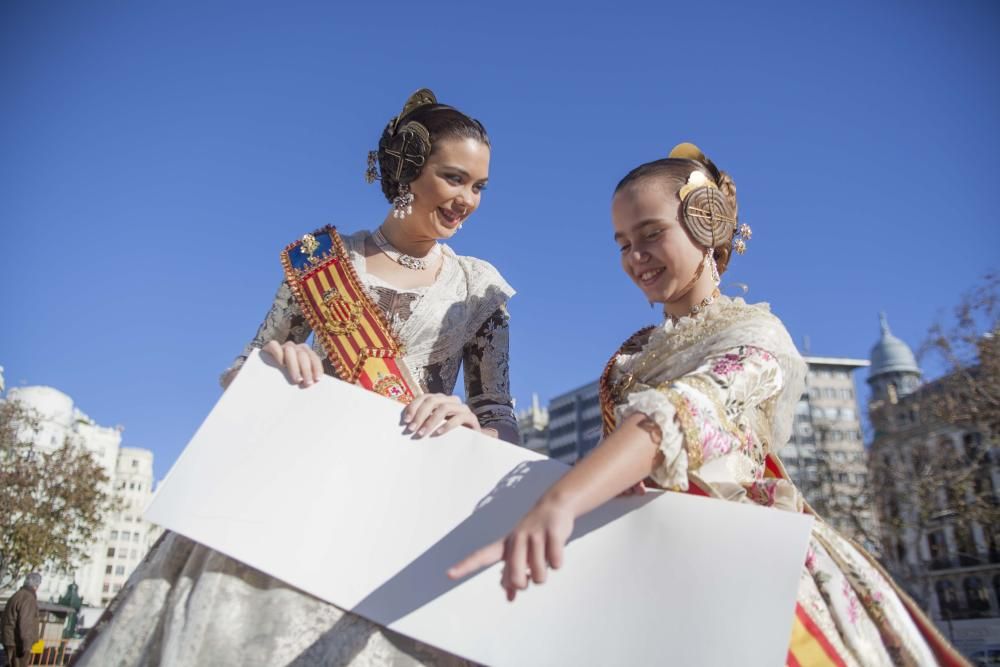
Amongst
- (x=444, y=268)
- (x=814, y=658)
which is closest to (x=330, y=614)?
(x=814, y=658)

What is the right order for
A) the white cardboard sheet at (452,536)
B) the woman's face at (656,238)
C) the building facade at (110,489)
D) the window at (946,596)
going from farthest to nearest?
the building facade at (110,489), the window at (946,596), the woman's face at (656,238), the white cardboard sheet at (452,536)

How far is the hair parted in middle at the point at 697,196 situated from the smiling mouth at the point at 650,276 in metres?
0.14

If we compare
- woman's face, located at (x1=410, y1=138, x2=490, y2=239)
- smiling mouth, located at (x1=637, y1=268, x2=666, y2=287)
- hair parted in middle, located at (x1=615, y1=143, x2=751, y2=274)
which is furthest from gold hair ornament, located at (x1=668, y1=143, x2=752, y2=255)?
woman's face, located at (x1=410, y1=138, x2=490, y2=239)

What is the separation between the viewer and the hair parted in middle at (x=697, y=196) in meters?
2.20

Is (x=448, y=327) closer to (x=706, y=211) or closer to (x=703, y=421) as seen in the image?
(x=706, y=211)

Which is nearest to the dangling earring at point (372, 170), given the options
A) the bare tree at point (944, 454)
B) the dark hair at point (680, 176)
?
the dark hair at point (680, 176)

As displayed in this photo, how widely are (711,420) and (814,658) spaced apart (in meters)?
0.55

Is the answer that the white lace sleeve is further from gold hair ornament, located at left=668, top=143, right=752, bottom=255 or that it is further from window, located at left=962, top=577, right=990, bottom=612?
window, located at left=962, top=577, right=990, bottom=612

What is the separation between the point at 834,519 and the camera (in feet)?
83.4

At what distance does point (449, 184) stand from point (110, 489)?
82276 millimetres

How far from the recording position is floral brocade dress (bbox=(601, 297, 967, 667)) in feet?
5.21

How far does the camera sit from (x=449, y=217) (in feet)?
8.91

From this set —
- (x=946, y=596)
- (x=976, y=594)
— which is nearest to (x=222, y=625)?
(x=976, y=594)

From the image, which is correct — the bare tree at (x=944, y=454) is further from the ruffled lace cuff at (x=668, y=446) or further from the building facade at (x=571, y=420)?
the building facade at (x=571, y=420)
